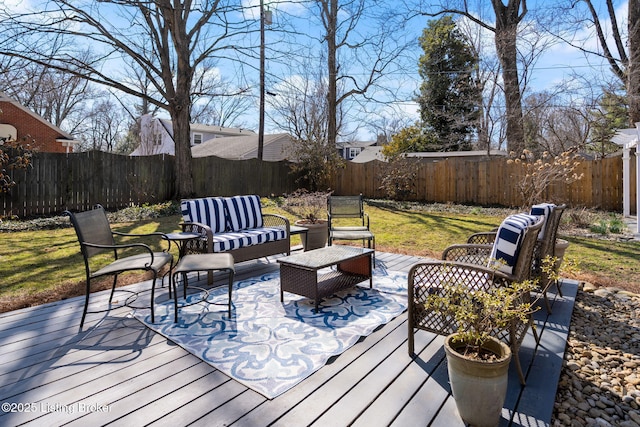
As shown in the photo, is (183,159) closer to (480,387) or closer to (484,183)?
(484,183)

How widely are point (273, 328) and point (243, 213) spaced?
2.43m

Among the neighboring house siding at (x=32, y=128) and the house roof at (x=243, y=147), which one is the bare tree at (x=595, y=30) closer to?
the house roof at (x=243, y=147)

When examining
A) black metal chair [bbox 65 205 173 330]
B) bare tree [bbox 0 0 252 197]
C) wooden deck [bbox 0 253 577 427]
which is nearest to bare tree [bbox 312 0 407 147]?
bare tree [bbox 0 0 252 197]

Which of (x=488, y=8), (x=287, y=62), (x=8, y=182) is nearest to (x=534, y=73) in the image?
(x=488, y=8)

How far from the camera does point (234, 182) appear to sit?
13.5m

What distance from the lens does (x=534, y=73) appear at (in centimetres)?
1216

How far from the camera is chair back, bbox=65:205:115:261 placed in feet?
9.70

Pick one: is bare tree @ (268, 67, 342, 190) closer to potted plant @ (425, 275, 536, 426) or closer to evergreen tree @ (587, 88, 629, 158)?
evergreen tree @ (587, 88, 629, 158)

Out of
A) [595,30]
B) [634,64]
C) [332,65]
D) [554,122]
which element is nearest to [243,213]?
[634,64]

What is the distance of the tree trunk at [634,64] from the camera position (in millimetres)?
9602

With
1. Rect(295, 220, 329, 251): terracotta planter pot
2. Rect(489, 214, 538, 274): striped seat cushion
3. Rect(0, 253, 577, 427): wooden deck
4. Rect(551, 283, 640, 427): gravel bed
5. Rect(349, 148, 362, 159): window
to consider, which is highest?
Rect(349, 148, 362, 159): window

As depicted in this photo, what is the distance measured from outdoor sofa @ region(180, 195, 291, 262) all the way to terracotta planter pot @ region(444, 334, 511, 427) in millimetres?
2906

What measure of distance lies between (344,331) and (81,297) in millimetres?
2708

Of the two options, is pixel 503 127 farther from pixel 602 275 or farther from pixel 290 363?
pixel 290 363
